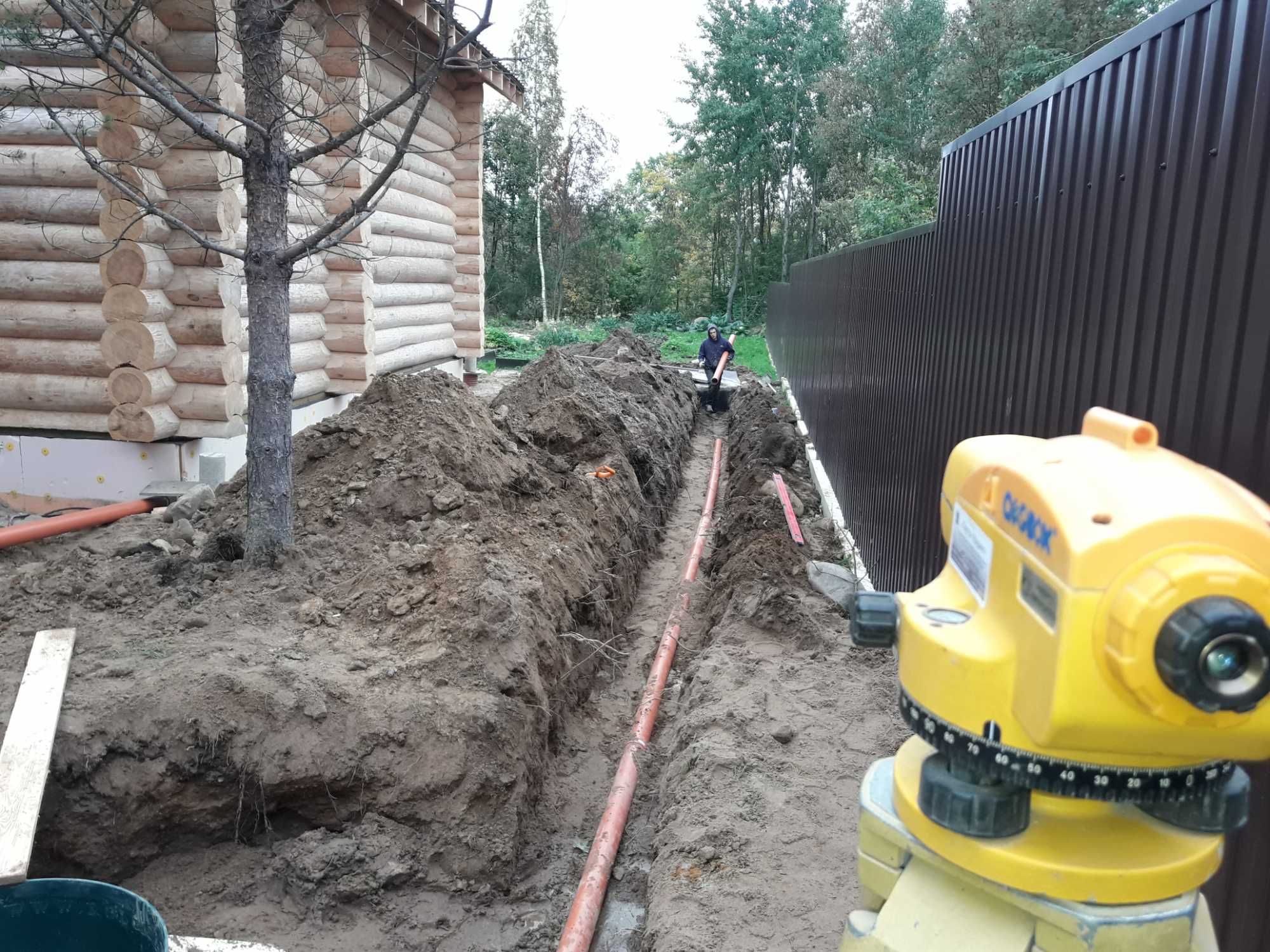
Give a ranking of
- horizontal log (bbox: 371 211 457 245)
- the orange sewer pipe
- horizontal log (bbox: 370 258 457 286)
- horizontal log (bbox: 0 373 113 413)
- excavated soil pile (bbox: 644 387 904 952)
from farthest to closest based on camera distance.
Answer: horizontal log (bbox: 371 211 457 245) < horizontal log (bbox: 370 258 457 286) < horizontal log (bbox: 0 373 113 413) < the orange sewer pipe < excavated soil pile (bbox: 644 387 904 952)

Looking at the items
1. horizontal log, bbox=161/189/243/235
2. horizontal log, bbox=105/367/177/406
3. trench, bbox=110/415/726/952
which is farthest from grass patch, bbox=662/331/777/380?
trench, bbox=110/415/726/952

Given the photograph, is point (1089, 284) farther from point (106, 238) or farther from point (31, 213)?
point (31, 213)

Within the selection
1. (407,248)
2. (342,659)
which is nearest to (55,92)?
(407,248)

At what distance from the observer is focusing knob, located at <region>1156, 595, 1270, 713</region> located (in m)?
1.02

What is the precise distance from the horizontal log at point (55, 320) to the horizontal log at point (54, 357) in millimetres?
44

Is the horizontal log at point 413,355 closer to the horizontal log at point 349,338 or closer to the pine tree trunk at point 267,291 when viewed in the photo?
the horizontal log at point 349,338

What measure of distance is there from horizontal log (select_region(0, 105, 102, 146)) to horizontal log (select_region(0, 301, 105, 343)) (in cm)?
127

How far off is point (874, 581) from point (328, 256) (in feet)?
21.8

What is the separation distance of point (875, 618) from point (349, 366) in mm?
9435

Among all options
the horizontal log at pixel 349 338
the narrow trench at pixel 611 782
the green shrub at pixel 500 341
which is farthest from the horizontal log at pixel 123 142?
the green shrub at pixel 500 341

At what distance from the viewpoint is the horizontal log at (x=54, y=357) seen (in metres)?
7.49

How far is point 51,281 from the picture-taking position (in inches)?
293

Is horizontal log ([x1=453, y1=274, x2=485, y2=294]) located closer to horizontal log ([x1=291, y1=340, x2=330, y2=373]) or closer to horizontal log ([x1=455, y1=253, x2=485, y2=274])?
horizontal log ([x1=455, y1=253, x2=485, y2=274])

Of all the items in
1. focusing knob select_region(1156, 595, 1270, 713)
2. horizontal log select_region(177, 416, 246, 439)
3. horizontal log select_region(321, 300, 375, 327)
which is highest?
horizontal log select_region(321, 300, 375, 327)
